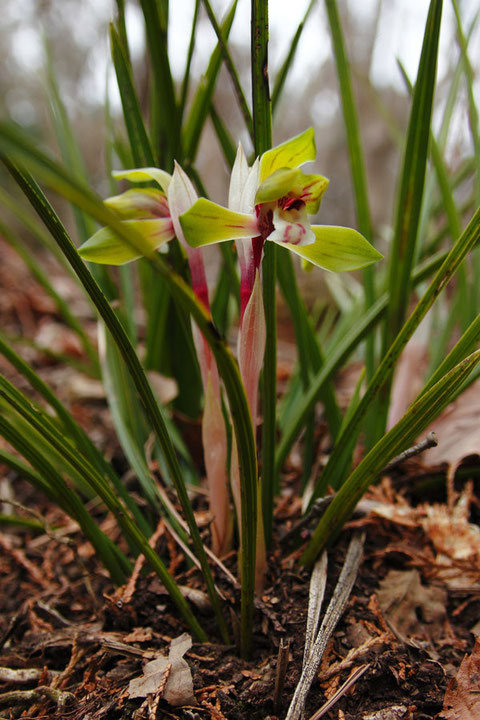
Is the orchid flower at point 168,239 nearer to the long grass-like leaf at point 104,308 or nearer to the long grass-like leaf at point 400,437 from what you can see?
the long grass-like leaf at point 104,308

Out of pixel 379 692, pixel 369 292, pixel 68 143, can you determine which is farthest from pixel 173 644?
pixel 68 143

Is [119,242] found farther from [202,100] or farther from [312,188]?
[202,100]

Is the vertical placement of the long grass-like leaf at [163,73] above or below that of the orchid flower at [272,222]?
above

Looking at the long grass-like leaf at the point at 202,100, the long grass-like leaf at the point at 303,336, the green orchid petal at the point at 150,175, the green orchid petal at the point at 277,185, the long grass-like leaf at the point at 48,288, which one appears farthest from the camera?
the long grass-like leaf at the point at 48,288

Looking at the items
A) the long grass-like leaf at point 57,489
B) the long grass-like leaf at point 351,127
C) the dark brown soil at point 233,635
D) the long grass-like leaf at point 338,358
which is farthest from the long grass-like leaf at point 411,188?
the long grass-like leaf at point 57,489

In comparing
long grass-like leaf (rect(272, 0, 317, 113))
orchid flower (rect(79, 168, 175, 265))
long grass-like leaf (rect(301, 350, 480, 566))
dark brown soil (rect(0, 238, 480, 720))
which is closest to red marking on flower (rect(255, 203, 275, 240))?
orchid flower (rect(79, 168, 175, 265))

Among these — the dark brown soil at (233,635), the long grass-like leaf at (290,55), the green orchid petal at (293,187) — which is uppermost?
the long grass-like leaf at (290,55)

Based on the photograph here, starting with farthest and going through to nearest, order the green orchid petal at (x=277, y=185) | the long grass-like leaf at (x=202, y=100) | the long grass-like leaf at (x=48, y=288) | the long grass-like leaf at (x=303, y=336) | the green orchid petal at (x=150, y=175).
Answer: the long grass-like leaf at (x=48, y=288) < the long grass-like leaf at (x=303, y=336) < the long grass-like leaf at (x=202, y=100) < the green orchid petal at (x=150, y=175) < the green orchid petal at (x=277, y=185)

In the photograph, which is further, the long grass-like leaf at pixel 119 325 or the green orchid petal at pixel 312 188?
the green orchid petal at pixel 312 188

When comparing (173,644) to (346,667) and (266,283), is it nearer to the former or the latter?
(346,667)
